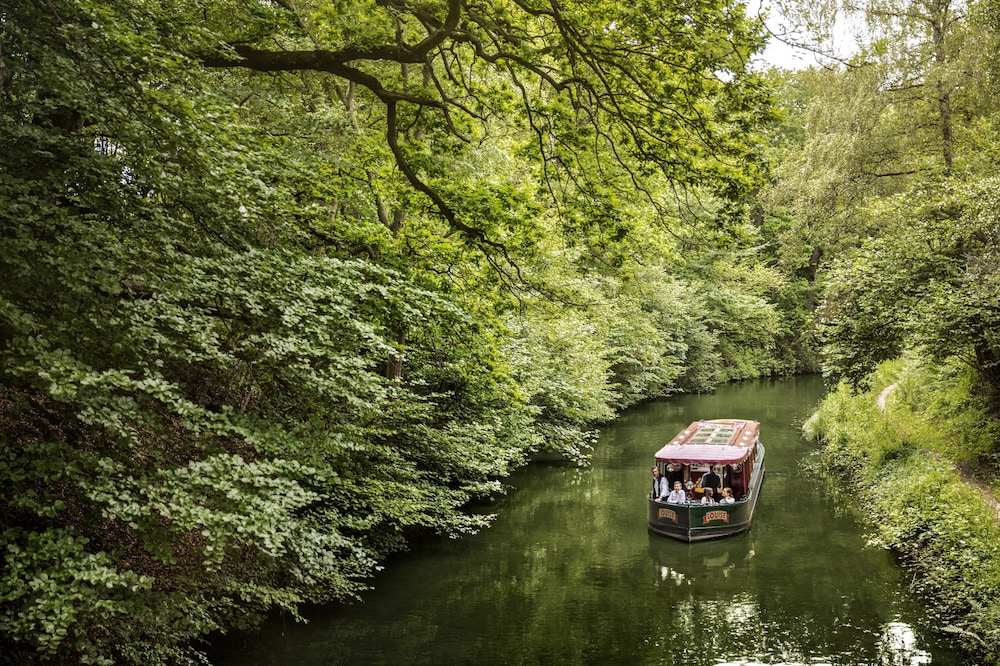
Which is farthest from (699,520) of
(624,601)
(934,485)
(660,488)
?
(934,485)

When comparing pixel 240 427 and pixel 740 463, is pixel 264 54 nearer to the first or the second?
pixel 240 427

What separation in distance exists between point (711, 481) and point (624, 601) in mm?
6003

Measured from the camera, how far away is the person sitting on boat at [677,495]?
15.8 m

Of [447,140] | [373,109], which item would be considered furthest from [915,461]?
[373,109]

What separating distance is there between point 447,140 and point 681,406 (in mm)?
27290

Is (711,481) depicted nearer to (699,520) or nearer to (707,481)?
(707,481)

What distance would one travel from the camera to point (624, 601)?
12055mm

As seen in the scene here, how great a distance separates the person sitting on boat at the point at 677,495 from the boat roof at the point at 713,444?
56 centimetres

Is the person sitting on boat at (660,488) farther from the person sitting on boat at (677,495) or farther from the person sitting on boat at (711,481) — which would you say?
the person sitting on boat at (711,481)

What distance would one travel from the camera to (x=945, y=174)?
17250mm

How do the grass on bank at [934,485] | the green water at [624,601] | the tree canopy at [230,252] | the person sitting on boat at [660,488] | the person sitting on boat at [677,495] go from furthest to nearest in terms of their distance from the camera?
the person sitting on boat at [660,488], the person sitting on boat at [677,495], the green water at [624,601], the grass on bank at [934,485], the tree canopy at [230,252]

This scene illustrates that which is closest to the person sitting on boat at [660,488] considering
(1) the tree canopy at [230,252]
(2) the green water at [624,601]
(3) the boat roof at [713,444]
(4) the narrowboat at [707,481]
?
(4) the narrowboat at [707,481]

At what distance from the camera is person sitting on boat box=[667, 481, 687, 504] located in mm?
15789

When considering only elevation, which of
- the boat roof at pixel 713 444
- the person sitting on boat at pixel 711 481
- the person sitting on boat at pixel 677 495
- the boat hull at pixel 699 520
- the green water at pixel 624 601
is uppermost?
the boat roof at pixel 713 444
